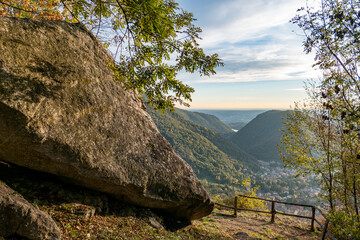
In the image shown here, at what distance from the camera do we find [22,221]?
145 inches

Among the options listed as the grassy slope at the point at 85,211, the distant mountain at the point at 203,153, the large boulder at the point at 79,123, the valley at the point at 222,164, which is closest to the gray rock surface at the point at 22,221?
the grassy slope at the point at 85,211

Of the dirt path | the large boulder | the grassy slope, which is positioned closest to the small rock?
the grassy slope

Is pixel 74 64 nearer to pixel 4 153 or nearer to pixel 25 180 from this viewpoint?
pixel 4 153

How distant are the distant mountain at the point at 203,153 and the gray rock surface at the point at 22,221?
327 feet

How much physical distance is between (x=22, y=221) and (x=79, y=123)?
8.49 feet

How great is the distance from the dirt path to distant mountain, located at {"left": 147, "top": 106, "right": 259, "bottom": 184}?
90.8 metres

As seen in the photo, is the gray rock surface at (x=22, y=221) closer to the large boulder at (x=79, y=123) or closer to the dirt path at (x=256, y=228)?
the large boulder at (x=79, y=123)

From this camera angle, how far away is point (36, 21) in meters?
5.66

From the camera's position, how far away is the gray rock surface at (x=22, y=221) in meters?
3.56

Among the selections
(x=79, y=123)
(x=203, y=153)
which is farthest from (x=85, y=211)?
(x=203, y=153)

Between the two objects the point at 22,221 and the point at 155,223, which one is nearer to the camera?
the point at 22,221

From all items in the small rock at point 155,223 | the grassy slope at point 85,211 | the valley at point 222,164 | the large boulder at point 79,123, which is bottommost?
the valley at point 222,164

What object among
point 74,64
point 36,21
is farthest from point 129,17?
point 36,21

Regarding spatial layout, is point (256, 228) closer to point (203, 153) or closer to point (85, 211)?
point (85, 211)
